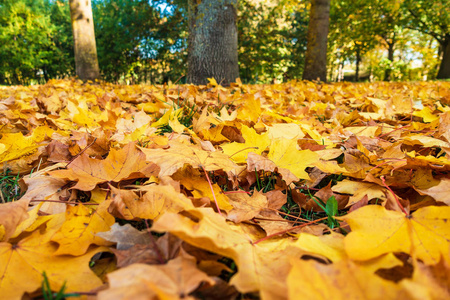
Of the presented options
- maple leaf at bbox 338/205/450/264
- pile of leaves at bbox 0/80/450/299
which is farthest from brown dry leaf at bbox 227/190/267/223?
maple leaf at bbox 338/205/450/264

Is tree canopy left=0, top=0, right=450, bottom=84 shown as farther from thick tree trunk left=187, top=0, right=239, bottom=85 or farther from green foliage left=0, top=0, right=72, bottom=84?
thick tree trunk left=187, top=0, right=239, bottom=85

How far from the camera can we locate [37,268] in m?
0.51

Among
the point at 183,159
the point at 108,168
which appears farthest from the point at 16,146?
the point at 183,159

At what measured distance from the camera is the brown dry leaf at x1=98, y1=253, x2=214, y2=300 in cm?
38

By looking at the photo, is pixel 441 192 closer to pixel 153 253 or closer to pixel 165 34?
pixel 153 253

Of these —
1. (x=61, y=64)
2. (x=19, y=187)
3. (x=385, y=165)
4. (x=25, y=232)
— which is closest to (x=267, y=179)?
(x=385, y=165)

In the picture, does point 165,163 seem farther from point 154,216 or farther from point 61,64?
point 61,64

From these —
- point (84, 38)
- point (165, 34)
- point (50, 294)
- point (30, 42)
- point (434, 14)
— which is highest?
point (434, 14)

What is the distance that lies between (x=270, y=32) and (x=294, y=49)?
1.48 metres

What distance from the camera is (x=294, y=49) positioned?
9.69 meters

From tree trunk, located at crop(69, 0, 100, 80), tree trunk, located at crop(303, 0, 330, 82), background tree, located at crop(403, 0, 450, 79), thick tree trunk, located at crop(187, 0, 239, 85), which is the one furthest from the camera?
background tree, located at crop(403, 0, 450, 79)

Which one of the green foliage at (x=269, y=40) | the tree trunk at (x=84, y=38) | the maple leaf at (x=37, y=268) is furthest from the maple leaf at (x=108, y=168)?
the green foliage at (x=269, y=40)

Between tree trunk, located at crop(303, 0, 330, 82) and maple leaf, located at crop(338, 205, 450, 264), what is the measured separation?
6.66 metres

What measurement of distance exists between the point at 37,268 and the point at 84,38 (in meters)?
6.62
